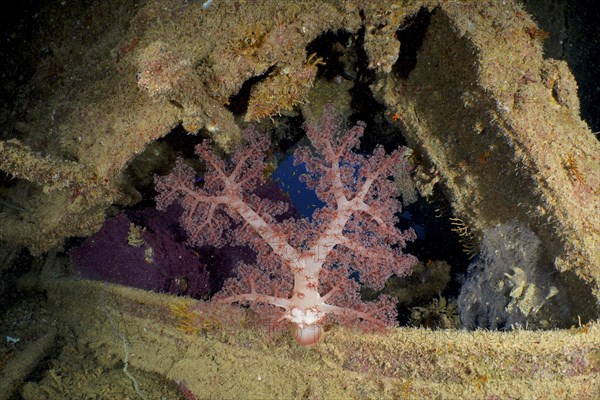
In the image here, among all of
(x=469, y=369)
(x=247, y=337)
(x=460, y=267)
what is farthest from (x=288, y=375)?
(x=460, y=267)

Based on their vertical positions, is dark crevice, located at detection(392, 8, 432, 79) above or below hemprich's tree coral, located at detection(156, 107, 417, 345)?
above

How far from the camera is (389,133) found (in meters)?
5.17

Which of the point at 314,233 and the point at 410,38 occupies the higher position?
the point at 410,38

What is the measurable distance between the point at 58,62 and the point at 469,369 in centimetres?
452

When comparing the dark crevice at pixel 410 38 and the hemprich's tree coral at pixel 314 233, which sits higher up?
the dark crevice at pixel 410 38

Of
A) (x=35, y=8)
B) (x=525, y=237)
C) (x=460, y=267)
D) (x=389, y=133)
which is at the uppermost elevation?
(x=35, y=8)

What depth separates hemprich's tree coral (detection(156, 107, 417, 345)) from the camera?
3.21 m

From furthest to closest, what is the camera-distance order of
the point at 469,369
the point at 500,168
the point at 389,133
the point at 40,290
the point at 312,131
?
the point at 389,133, the point at 40,290, the point at 312,131, the point at 500,168, the point at 469,369

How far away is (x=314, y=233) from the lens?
340 cm

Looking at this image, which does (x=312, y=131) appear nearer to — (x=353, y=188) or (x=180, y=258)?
(x=353, y=188)

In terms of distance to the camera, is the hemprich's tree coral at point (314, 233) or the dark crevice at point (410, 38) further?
the dark crevice at point (410, 38)

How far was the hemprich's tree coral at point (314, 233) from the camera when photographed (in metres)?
3.21

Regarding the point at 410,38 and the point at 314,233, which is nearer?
the point at 314,233

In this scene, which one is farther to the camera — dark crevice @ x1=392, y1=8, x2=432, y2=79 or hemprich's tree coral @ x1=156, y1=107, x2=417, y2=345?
dark crevice @ x1=392, y1=8, x2=432, y2=79
